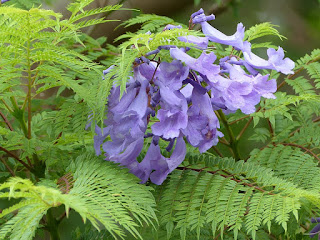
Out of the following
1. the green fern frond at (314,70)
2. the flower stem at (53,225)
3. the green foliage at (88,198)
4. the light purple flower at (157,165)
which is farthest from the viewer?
the green fern frond at (314,70)

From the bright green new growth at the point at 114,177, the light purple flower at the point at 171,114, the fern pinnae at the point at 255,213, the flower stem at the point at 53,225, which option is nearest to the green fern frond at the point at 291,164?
the bright green new growth at the point at 114,177

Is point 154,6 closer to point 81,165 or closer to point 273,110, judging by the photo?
point 273,110

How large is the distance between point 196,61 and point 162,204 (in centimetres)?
23

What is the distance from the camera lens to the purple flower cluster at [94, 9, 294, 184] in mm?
801

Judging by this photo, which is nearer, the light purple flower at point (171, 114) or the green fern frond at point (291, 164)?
the light purple flower at point (171, 114)

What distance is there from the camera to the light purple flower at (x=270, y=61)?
910 millimetres

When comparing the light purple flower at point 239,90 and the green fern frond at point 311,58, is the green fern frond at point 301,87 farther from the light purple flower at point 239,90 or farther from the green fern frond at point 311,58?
the light purple flower at point 239,90

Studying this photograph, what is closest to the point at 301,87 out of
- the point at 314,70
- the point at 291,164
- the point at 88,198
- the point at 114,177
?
the point at 314,70

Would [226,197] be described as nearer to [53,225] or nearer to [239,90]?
[239,90]

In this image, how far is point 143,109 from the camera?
818 millimetres

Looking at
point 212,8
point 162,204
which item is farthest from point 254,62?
point 212,8

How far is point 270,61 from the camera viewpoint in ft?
3.03

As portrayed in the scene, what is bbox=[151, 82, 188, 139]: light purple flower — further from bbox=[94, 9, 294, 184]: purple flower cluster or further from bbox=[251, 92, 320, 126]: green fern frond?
bbox=[251, 92, 320, 126]: green fern frond

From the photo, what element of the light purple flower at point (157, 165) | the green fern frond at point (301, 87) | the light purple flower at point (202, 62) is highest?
the light purple flower at point (202, 62)
